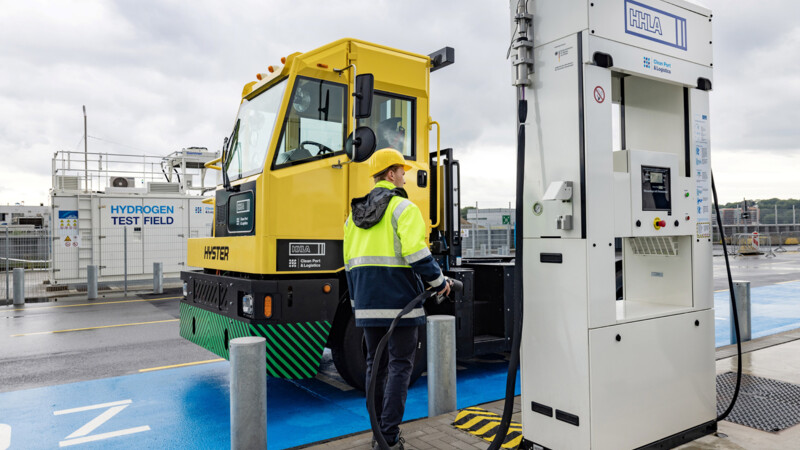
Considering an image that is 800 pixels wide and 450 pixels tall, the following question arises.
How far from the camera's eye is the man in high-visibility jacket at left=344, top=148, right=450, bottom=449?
3.51 meters

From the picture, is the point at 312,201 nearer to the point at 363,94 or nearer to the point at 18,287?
the point at 363,94

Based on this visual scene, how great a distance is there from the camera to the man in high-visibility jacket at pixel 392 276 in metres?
3.51

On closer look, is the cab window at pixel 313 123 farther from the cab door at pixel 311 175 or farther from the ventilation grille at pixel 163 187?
the ventilation grille at pixel 163 187

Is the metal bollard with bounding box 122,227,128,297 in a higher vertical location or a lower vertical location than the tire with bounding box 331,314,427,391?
higher

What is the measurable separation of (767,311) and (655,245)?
8.21 metres

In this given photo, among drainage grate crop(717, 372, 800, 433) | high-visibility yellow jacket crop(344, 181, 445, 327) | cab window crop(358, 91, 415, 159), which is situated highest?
cab window crop(358, 91, 415, 159)

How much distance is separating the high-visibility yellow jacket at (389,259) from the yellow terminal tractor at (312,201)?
3.90 ft

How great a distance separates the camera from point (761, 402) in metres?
4.67

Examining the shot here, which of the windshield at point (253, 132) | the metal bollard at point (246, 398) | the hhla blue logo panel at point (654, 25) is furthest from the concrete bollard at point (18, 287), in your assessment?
the hhla blue logo panel at point (654, 25)

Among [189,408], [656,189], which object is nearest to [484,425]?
[656,189]

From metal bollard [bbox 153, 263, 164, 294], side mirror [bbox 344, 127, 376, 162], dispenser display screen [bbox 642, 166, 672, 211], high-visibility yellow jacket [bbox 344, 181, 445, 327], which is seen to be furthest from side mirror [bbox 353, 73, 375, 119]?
metal bollard [bbox 153, 263, 164, 294]

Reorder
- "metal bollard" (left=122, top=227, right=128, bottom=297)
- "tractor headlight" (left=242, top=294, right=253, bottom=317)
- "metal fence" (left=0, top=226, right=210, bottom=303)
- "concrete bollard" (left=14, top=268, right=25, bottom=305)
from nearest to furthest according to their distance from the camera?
"tractor headlight" (left=242, top=294, right=253, bottom=317), "concrete bollard" (left=14, top=268, right=25, bottom=305), "metal bollard" (left=122, top=227, right=128, bottom=297), "metal fence" (left=0, top=226, right=210, bottom=303)

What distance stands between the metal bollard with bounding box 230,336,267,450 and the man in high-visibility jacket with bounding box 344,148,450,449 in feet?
2.40

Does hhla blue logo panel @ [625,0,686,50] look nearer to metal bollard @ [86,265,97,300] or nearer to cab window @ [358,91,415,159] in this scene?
cab window @ [358,91,415,159]
